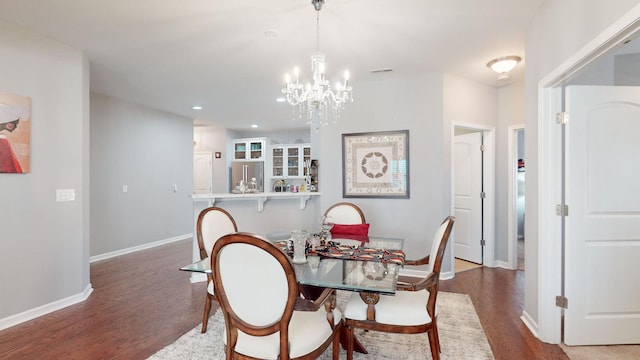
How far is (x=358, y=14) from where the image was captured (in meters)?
2.52

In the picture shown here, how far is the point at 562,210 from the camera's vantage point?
2293 millimetres

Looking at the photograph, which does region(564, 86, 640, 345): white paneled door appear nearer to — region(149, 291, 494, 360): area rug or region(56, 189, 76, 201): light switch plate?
region(149, 291, 494, 360): area rug

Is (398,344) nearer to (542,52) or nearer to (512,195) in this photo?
(542,52)

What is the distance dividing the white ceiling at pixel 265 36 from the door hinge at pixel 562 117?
2.85 feet

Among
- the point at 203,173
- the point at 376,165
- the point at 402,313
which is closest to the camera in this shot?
the point at 402,313

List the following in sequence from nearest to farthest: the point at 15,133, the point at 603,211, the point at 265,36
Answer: the point at 603,211 < the point at 15,133 < the point at 265,36

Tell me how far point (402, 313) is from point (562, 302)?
4.48 feet

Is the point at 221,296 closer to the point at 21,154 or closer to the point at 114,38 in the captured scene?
the point at 21,154

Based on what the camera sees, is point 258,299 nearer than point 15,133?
Yes

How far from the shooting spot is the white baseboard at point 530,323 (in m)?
2.43

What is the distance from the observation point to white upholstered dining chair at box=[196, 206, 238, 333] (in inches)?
98.5

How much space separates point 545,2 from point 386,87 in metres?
1.94

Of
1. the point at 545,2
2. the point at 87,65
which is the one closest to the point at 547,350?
the point at 545,2

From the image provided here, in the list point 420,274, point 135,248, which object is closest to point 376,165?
point 420,274
